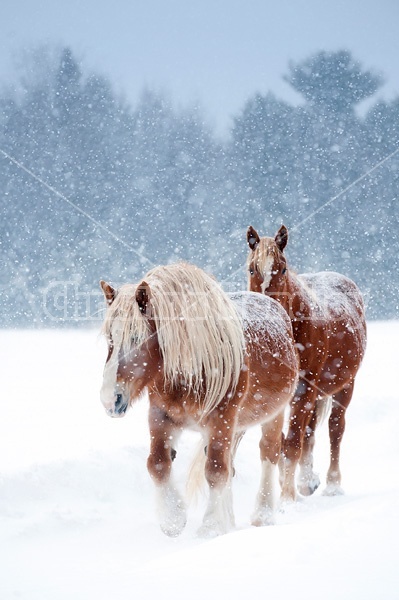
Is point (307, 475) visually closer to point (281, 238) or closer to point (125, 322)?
point (281, 238)

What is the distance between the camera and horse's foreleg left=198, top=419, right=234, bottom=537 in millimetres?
3328

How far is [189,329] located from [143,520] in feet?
5.49

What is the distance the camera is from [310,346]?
16.4 feet

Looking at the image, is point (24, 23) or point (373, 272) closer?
point (373, 272)

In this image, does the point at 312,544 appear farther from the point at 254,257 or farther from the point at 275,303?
the point at 254,257

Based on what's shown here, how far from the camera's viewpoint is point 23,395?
28.3 ft

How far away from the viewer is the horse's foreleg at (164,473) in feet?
11.0

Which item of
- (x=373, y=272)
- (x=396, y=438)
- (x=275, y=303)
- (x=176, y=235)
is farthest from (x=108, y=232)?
(x=275, y=303)

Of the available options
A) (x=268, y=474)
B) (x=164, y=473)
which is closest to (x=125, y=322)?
(x=164, y=473)

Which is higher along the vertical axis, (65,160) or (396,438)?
(65,160)

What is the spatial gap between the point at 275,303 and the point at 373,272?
17.5 m

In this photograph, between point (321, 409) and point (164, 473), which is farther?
point (321, 409)

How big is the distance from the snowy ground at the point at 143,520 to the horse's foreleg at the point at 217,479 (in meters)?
0.14

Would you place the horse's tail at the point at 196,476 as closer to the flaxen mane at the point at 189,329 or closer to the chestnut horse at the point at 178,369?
the chestnut horse at the point at 178,369
